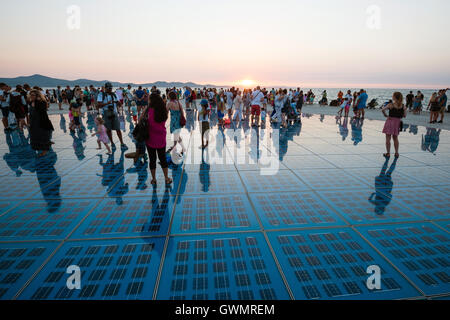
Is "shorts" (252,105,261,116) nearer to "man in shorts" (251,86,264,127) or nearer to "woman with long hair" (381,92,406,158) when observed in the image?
"man in shorts" (251,86,264,127)

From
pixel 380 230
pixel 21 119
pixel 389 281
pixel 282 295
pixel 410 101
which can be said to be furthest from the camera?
pixel 410 101

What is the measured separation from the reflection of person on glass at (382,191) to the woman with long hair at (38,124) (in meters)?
8.98

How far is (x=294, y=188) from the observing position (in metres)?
4.90

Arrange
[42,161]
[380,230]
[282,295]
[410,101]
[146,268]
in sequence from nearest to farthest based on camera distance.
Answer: [282,295] < [146,268] < [380,230] < [42,161] < [410,101]

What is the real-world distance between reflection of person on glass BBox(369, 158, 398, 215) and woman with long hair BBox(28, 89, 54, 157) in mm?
8976

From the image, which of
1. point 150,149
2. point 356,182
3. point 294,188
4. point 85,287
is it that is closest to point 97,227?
point 85,287

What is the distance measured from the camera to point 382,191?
4.71 meters

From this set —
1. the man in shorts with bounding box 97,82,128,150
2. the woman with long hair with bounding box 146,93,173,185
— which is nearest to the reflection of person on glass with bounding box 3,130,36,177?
the man in shorts with bounding box 97,82,128,150

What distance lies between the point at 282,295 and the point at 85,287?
2170 mm

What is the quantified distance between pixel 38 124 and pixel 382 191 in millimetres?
9425

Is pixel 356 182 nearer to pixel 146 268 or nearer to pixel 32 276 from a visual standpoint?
pixel 146 268

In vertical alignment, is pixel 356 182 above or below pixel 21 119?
below

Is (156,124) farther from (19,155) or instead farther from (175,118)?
(19,155)

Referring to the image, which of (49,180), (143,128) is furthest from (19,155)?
(143,128)
